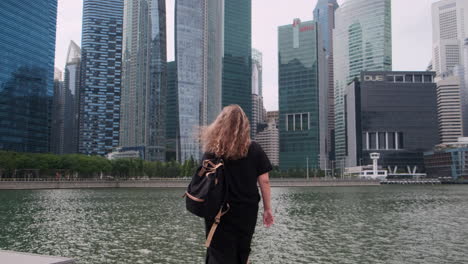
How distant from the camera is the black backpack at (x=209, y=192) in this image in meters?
5.25

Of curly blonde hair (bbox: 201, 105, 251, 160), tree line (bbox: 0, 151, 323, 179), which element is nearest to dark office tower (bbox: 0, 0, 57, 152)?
tree line (bbox: 0, 151, 323, 179)

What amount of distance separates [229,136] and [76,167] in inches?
5425

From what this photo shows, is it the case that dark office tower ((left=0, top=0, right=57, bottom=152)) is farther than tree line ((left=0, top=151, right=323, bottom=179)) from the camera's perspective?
Yes

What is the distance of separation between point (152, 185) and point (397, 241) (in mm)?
115010

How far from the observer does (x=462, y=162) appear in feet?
648

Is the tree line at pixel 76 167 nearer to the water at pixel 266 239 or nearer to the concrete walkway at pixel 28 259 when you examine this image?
the water at pixel 266 239

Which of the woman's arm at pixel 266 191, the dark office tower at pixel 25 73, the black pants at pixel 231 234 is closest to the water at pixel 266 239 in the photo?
the woman's arm at pixel 266 191

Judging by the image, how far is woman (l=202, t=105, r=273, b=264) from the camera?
18.3 ft

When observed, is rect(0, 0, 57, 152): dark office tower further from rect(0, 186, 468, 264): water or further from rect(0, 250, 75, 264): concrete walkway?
rect(0, 250, 75, 264): concrete walkway

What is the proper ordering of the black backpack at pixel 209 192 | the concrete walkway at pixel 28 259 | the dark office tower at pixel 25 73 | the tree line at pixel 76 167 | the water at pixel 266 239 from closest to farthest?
the black backpack at pixel 209 192 < the concrete walkway at pixel 28 259 < the water at pixel 266 239 < the tree line at pixel 76 167 < the dark office tower at pixel 25 73

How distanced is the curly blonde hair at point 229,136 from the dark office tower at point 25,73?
166 meters

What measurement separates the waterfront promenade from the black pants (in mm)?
109396

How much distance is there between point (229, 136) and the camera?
18.5ft

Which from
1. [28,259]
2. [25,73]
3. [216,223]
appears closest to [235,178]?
[216,223]
